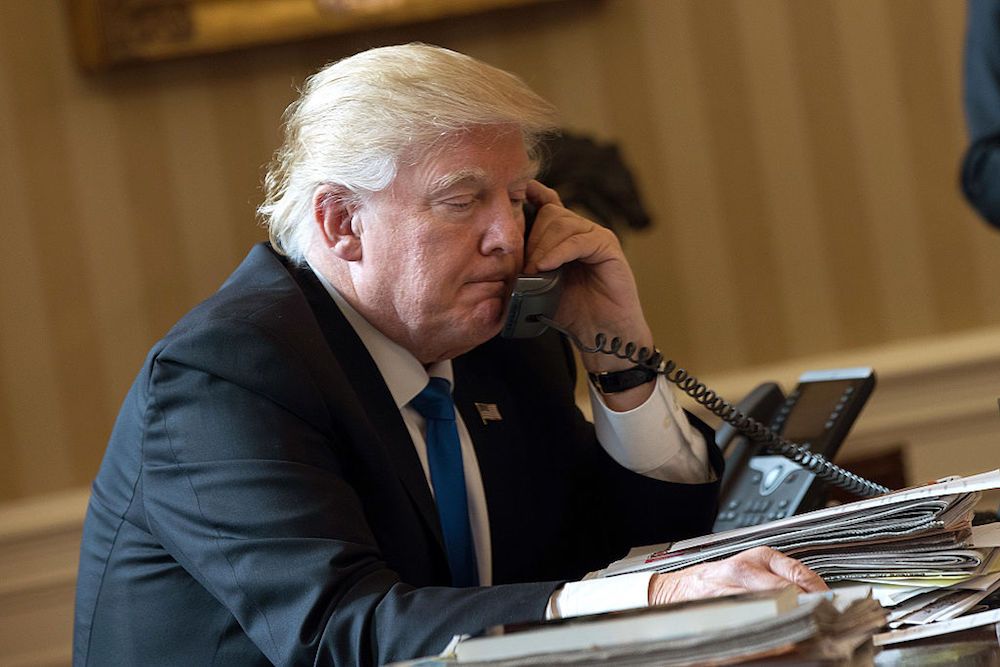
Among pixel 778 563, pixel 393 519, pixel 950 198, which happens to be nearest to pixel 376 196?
pixel 393 519

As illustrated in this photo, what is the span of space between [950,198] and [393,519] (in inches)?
112

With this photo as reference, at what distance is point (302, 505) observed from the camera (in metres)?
1.50

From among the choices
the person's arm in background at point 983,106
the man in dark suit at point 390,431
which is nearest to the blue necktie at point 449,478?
the man in dark suit at point 390,431

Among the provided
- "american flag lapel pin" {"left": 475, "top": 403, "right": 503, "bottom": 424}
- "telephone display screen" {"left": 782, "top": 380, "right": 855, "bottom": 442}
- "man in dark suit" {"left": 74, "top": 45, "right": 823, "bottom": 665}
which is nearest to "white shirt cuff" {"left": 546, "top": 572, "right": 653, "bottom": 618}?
"man in dark suit" {"left": 74, "top": 45, "right": 823, "bottom": 665}

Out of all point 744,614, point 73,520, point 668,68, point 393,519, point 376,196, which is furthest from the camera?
point 668,68

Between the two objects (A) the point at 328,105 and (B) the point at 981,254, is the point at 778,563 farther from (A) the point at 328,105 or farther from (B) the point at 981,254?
(B) the point at 981,254

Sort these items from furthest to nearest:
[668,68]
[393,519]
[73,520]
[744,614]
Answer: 1. [668,68]
2. [73,520]
3. [393,519]
4. [744,614]

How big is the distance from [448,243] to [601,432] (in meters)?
0.45

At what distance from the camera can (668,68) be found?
387cm

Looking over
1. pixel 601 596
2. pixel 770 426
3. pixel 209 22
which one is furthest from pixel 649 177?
pixel 601 596

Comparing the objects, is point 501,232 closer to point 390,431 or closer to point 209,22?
point 390,431

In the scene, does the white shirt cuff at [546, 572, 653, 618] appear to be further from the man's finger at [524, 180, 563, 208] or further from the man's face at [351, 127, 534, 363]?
the man's finger at [524, 180, 563, 208]

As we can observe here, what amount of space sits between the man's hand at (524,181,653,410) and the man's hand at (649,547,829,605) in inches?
29.7

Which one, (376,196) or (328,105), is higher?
(328,105)
